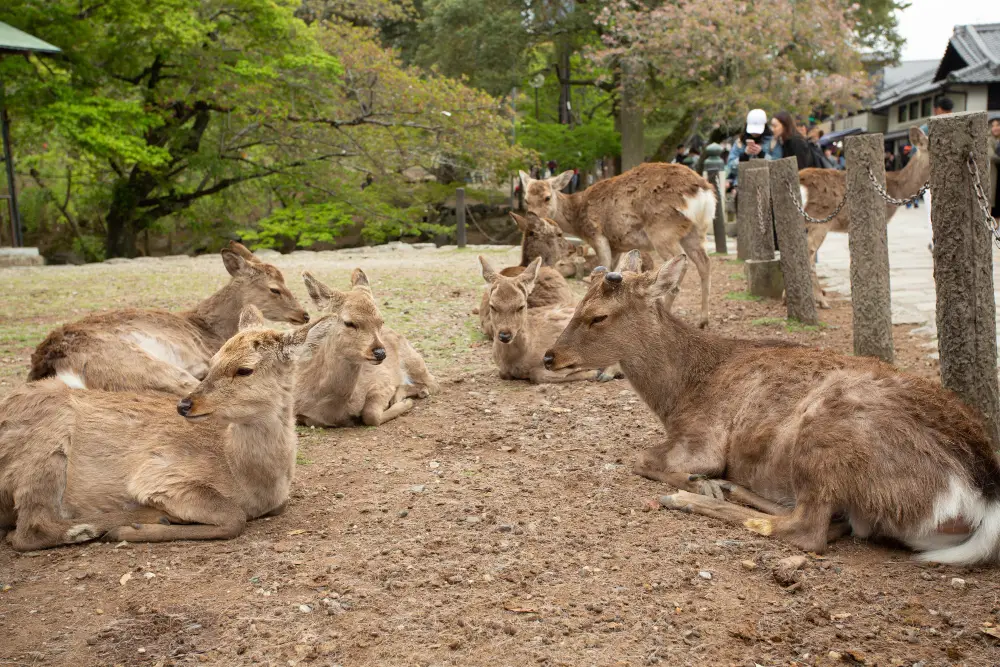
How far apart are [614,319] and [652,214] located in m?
5.00

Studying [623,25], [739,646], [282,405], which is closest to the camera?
[739,646]

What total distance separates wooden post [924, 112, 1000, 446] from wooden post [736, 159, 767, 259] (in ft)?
19.1

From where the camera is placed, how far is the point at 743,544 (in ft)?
13.0

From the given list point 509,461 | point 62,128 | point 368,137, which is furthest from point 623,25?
point 509,461

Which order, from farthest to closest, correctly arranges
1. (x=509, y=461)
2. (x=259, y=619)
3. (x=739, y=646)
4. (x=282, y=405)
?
(x=509, y=461)
(x=282, y=405)
(x=259, y=619)
(x=739, y=646)

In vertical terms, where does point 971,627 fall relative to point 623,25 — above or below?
below

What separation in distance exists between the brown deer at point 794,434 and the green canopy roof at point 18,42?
43.3 ft

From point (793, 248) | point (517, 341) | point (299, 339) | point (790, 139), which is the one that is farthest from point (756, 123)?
point (299, 339)

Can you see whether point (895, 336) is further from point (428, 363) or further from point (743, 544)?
point (743, 544)

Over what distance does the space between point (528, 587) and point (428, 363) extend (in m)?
4.64

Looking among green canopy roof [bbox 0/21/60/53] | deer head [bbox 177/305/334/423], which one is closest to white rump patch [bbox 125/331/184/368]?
deer head [bbox 177/305/334/423]

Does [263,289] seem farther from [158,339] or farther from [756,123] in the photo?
[756,123]

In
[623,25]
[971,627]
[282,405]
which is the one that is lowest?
[971,627]

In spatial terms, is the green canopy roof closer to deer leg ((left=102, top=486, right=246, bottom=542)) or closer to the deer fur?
the deer fur
